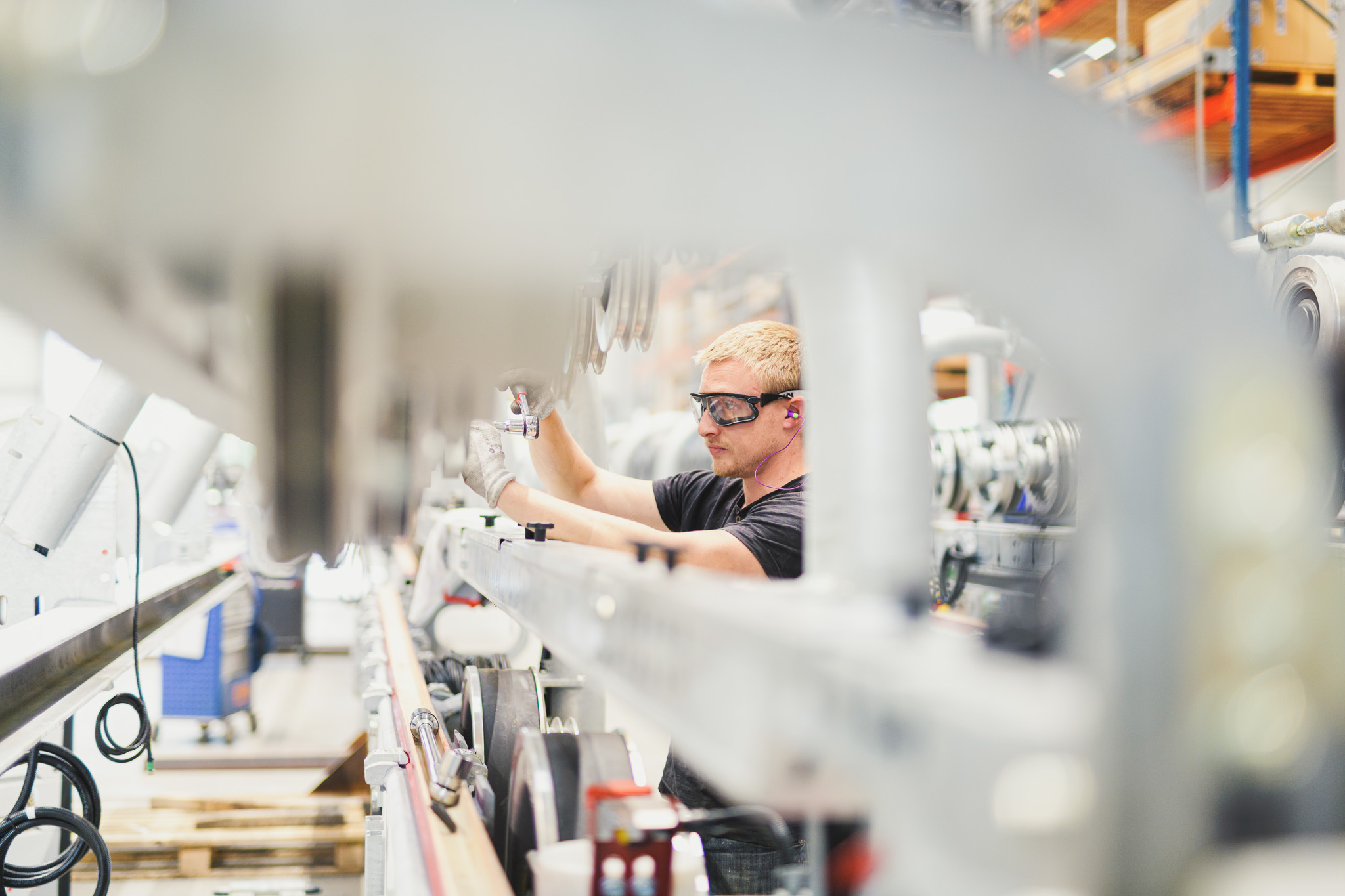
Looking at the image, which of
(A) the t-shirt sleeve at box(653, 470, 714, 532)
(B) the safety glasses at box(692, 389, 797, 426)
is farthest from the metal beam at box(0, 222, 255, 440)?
(A) the t-shirt sleeve at box(653, 470, 714, 532)

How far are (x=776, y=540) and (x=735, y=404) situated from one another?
0.27 m

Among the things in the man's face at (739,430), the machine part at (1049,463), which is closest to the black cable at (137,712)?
the man's face at (739,430)

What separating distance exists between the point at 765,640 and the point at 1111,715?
142mm

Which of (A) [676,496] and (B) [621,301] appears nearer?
(B) [621,301]

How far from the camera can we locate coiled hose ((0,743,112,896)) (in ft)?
6.74

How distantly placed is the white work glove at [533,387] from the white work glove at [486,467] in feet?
1.56

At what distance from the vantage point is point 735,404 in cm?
181

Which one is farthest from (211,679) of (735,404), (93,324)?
(93,324)

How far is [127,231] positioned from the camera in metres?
0.41

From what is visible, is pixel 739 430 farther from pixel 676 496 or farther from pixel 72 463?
pixel 72 463

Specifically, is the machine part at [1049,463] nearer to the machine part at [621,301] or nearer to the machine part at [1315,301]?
the machine part at [1315,301]

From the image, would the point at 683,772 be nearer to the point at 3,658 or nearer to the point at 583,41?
the point at 3,658

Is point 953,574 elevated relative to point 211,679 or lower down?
elevated

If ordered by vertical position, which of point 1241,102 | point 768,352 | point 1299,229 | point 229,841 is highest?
point 1241,102
